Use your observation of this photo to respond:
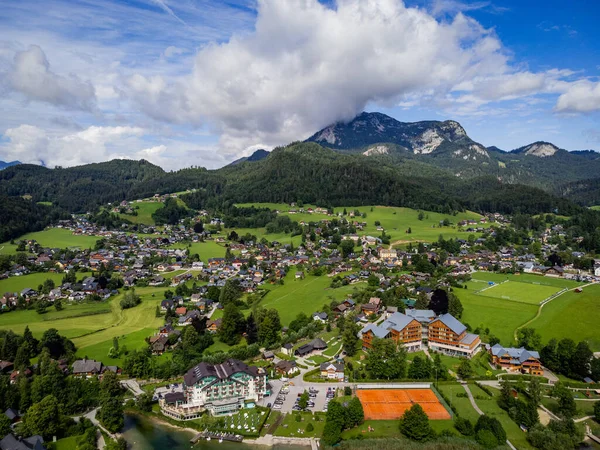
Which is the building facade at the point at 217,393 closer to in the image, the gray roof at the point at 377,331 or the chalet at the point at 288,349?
the chalet at the point at 288,349

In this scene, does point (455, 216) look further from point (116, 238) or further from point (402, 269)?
point (116, 238)

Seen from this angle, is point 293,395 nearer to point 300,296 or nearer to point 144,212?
point 300,296

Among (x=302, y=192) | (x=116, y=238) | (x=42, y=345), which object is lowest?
(x=42, y=345)

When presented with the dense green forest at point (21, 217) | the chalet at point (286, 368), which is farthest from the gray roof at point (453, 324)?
the dense green forest at point (21, 217)

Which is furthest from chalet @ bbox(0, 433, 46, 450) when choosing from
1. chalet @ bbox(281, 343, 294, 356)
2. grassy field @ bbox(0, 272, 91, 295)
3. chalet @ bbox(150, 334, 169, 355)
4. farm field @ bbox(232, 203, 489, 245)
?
farm field @ bbox(232, 203, 489, 245)

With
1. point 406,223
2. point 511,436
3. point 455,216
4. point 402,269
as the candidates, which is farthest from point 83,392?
point 455,216

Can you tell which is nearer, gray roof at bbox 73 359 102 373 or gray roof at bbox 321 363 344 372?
gray roof at bbox 321 363 344 372

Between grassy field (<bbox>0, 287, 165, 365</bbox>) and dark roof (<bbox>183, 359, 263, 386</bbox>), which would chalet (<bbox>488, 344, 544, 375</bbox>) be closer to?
dark roof (<bbox>183, 359, 263, 386</bbox>)
